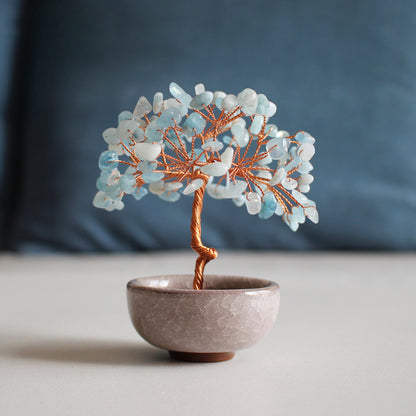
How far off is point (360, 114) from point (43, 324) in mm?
710

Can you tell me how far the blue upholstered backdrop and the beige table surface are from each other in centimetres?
6

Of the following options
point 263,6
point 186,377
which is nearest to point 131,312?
point 186,377

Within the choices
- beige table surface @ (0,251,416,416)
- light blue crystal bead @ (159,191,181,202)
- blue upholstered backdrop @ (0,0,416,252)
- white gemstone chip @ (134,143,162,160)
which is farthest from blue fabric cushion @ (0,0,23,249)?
white gemstone chip @ (134,143,162,160)

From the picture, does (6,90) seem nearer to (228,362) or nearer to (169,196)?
(169,196)

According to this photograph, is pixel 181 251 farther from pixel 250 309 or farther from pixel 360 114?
pixel 250 309

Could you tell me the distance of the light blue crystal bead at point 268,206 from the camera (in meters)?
0.54

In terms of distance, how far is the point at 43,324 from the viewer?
73cm

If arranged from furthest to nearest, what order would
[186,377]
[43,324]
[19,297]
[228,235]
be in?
[228,235] < [19,297] < [43,324] < [186,377]

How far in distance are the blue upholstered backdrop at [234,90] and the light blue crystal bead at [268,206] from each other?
577 mm

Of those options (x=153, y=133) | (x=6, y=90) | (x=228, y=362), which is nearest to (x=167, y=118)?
(x=153, y=133)

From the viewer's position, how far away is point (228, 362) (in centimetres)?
56

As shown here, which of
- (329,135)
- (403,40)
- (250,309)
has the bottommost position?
(250,309)

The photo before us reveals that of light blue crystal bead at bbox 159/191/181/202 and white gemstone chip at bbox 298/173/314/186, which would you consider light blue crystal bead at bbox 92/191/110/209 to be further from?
white gemstone chip at bbox 298/173/314/186

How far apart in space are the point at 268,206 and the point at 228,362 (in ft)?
0.49
